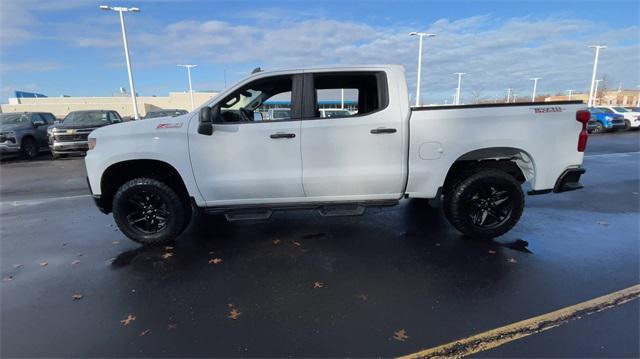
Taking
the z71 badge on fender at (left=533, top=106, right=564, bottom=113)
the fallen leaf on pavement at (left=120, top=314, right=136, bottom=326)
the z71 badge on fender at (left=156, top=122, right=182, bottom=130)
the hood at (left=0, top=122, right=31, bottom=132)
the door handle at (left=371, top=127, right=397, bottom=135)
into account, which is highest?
the z71 badge on fender at (left=533, top=106, right=564, bottom=113)

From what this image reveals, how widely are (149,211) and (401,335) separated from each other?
3.45m

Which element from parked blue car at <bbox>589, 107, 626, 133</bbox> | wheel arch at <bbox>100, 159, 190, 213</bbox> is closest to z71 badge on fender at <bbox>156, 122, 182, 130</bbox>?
wheel arch at <bbox>100, 159, 190, 213</bbox>

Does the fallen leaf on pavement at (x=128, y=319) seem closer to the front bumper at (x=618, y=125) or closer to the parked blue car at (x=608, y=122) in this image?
the parked blue car at (x=608, y=122)

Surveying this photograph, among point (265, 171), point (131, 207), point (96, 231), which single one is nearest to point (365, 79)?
point (265, 171)

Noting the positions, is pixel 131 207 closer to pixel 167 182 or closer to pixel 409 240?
pixel 167 182

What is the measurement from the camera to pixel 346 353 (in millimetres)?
2535

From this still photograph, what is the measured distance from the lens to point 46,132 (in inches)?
598

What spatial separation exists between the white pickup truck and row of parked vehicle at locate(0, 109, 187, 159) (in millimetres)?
8887

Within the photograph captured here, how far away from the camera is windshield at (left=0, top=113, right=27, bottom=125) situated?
1421 centimetres

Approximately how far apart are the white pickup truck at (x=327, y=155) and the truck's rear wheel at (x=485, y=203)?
14mm

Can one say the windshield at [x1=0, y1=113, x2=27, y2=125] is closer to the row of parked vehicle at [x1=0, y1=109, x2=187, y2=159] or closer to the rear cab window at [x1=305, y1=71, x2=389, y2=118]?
the row of parked vehicle at [x1=0, y1=109, x2=187, y2=159]

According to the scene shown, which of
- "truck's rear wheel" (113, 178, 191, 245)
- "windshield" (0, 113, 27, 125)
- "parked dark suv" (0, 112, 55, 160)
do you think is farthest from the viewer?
"windshield" (0, 113, 27, 125)

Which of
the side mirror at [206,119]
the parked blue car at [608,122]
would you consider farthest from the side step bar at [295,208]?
the parked blue car at [608,122]

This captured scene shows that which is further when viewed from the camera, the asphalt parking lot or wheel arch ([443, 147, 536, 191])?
wheel arch ([443, 147, 536, 191])
